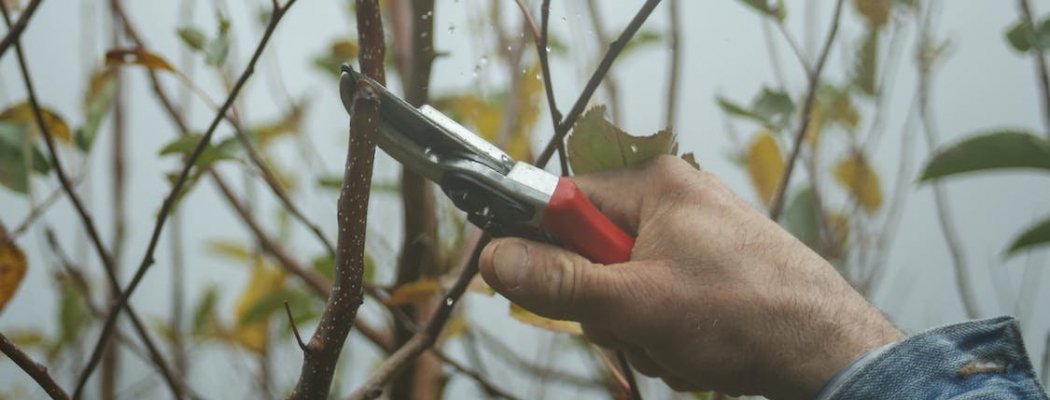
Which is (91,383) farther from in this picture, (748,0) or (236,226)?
(748,0)

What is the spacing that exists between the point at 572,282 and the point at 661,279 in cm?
4

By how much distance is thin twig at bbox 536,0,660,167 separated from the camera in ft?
1.45

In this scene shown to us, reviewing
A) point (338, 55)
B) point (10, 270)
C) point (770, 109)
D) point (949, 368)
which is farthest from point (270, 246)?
point (949, 368)

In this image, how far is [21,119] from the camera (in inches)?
22.0

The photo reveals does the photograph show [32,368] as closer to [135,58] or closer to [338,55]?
[135,58]

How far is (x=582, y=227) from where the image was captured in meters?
0.43

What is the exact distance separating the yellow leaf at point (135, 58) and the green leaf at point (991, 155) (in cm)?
41

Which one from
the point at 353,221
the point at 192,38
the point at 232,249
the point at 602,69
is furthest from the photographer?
the point at 232,249

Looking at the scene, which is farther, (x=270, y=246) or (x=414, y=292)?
(x=270, y=246)

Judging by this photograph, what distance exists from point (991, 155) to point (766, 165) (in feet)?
0.85

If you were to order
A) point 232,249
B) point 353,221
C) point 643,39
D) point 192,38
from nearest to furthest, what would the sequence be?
1. point 353,221
2. point 192,38
3. point 643,39
4. point 232,249

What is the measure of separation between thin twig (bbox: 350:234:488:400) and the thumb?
51 mm

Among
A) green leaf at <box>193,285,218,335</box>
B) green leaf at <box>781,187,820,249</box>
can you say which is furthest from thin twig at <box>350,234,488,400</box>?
green leaf at <box>193,285,218,335</box>

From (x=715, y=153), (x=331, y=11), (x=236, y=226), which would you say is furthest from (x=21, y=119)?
(x=236, y=226)
